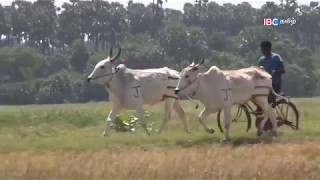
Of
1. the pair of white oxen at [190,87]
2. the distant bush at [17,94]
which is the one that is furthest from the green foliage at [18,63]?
the pair of white oxen at [190,87]

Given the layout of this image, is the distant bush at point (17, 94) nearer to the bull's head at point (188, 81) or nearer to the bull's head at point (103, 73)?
the bull's head at point (103, 73)

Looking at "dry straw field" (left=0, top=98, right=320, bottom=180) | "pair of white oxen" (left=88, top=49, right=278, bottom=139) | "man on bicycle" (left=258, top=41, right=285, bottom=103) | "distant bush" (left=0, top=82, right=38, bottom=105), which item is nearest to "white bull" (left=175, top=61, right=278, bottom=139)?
"pair of white oxen" (left=88, top=49, right=278, bottom=139)

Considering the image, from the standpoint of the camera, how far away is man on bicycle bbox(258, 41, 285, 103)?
17.0 metres

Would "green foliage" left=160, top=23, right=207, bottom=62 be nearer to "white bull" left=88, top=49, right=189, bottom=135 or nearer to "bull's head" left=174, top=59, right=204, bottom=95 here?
"white bull" left=88, top=49, right=189, bottom=135

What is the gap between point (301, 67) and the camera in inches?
2908

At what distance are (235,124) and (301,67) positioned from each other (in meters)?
55.0

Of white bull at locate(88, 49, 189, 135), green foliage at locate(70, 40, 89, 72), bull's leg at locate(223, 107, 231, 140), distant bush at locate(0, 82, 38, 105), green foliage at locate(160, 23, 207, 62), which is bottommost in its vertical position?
distant bush at locate(0, 82, 38, 105)

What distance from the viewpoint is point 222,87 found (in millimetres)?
15672

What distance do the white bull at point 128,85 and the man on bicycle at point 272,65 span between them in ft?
8.50

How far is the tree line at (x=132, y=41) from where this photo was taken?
7400 cm

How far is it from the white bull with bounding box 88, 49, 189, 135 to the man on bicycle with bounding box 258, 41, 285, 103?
8.50 feet

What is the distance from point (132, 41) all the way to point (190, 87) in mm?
81170

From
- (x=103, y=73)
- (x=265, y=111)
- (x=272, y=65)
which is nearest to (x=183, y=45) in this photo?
(x=272, y=65)

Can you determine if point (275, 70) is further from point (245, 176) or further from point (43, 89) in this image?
point (43, 89)
